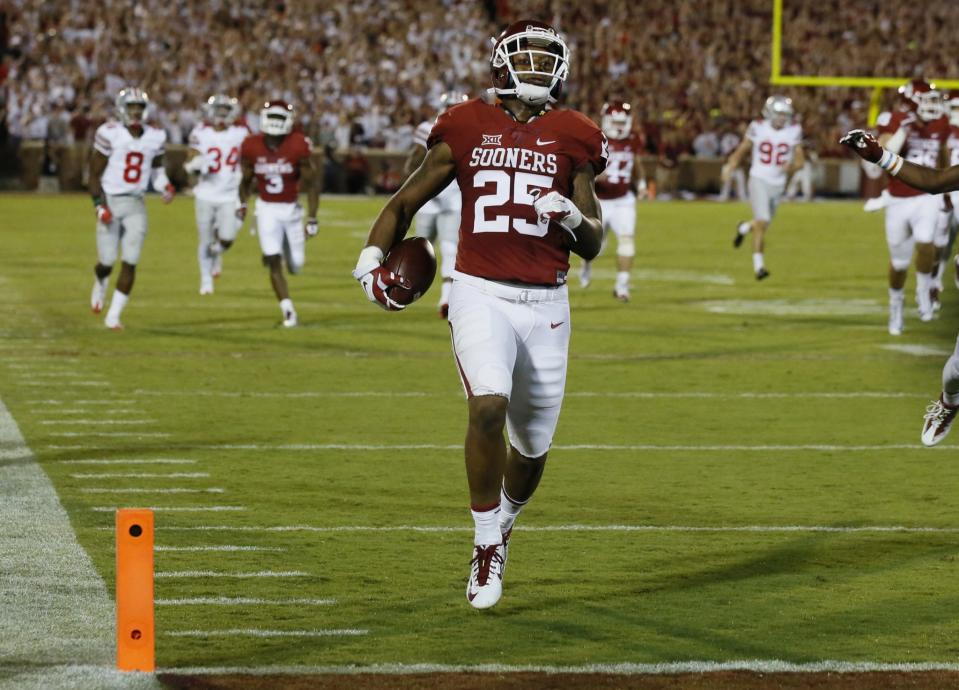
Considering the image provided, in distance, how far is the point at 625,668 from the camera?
506cm

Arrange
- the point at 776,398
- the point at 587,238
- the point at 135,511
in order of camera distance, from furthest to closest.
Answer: the point at 776,398 → the point at 587,238 → the point at 135,511

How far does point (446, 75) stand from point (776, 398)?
2332 centimetres

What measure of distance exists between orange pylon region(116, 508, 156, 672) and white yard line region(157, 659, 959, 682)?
199mm

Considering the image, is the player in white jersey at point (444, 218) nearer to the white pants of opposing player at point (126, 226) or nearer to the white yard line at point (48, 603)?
the white pants of opposing player at point (126, 226)

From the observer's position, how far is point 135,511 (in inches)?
176

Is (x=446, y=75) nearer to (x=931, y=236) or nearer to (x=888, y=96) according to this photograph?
(x=888, y=96)

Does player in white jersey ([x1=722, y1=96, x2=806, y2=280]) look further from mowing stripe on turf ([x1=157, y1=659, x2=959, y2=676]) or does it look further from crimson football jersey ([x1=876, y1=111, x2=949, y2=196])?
mowing stripe on turf ([x1=157, y1=659, x2=959, y2=676])

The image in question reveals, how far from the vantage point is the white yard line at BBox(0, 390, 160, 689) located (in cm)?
486

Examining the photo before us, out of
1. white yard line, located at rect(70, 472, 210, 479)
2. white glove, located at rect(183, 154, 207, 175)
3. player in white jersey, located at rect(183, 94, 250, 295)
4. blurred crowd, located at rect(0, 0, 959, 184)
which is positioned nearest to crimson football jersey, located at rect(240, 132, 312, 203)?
white glove, located at rect(183, 154, 207, 175)

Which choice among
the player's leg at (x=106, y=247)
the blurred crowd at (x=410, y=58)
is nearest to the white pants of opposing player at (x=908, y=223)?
the player's leg at (x=106, y=247)

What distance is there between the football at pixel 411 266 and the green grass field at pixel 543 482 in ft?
3.21

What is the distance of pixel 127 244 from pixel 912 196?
5830mm

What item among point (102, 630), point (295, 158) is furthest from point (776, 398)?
point (102, 630)

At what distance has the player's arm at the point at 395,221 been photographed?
563cm
